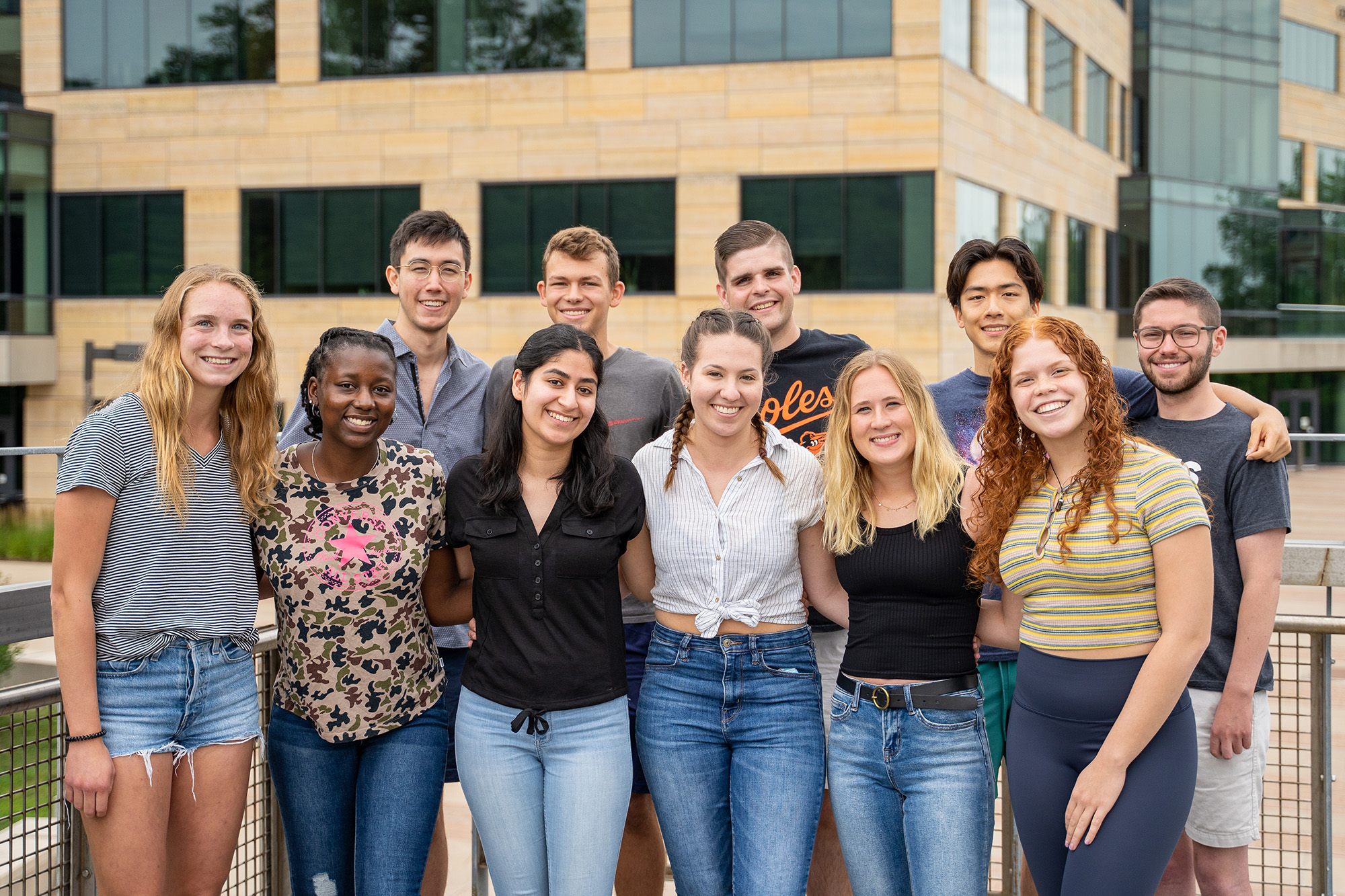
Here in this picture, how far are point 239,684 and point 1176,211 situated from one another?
37.1 m

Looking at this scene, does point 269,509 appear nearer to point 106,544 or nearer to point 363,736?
point 106,544

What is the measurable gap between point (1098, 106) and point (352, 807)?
113 feet

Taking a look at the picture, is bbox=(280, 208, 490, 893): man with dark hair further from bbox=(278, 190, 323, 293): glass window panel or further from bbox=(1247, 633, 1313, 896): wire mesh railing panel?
bbox=(278, 190, 323, 293): glass window panel

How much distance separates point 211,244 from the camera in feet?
82.4

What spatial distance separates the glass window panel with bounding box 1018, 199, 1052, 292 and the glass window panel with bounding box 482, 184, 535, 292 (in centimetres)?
1205

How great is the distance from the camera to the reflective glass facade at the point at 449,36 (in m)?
23.4

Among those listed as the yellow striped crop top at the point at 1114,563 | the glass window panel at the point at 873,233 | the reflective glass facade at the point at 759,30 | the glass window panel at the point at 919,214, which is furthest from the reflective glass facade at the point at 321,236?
the yellow striped crop top at the point at 1114,563

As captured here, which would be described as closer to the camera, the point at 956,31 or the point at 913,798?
the point at 913,798

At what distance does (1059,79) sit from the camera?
1172 inches

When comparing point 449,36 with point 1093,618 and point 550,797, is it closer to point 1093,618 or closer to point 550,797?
point 550,797

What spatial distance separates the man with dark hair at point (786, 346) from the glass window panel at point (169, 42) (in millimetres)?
24364

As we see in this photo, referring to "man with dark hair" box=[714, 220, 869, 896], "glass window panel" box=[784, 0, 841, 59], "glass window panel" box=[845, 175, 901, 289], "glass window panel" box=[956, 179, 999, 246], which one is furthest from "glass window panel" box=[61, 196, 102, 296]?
"man with dark hair" box=[714, 220, 869, 896]

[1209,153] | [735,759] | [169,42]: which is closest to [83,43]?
[169,42]

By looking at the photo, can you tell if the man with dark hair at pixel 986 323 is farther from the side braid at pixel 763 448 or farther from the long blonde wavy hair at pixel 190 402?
the long blonde wavy hair at pixel 190 402
